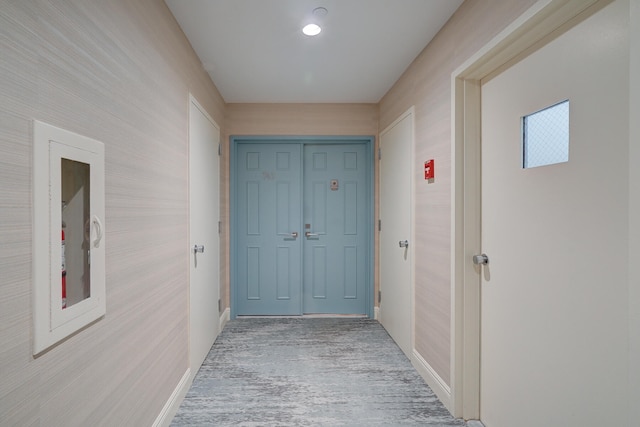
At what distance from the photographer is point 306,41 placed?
7.38 feet

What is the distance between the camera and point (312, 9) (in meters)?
1.88

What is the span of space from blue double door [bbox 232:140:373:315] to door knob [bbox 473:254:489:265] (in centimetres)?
185

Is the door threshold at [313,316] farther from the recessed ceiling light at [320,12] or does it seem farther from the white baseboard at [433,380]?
the recessed ceiling light at [320,12]

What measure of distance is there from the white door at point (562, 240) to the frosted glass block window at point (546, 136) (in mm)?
14

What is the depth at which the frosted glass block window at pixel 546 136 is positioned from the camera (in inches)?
49.7

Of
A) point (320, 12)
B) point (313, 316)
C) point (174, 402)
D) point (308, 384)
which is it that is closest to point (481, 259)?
point (308, 384)

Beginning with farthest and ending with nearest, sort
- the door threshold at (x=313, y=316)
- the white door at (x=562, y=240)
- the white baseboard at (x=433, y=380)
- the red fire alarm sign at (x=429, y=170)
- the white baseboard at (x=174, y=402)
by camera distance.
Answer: the door threshold at (x=313, y=316) < the red fire alarm sign at (x=429, y=170) < the white baseboard at (x=433, y=380) < the white baseboard at (x=174, y=402) < the white door at (x=562, y=240)

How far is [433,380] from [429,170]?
1439 mm

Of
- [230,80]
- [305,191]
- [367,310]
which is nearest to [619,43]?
[230,80]

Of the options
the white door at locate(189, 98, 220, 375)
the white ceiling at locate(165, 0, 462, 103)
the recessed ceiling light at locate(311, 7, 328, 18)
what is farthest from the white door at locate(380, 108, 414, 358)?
the white door at locate(189, 98, 220, 375)

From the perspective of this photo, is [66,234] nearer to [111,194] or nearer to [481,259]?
[111,194]

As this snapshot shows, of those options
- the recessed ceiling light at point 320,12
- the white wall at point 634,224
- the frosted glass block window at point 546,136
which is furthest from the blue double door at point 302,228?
the white wall at point 634,224

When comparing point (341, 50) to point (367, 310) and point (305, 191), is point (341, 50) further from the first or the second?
point (367, 310)

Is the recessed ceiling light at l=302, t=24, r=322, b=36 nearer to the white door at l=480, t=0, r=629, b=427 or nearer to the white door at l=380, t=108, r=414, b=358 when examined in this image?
the white door at l=380, t=108, r=414, b=358
